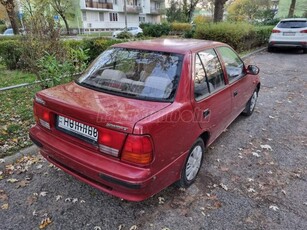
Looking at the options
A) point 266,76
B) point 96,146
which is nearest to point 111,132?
→ point 96,146

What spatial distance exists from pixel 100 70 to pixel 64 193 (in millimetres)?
1473

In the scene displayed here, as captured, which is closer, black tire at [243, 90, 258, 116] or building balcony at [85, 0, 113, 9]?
black tire at [243, 90, 258, 116]

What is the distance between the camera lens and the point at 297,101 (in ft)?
20.4

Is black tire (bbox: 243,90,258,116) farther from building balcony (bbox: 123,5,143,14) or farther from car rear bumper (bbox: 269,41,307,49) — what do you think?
building balcony (bbox: 123,5,143,14)

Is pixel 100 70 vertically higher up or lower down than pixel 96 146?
higher up

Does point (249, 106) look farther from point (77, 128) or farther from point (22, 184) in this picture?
point (22, 184)

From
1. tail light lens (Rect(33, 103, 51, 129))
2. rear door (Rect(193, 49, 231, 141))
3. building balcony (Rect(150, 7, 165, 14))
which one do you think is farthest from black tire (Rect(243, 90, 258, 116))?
building balcony (Rect(150, 7, 165, 14))

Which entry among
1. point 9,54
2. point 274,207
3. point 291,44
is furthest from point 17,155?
point 291,44

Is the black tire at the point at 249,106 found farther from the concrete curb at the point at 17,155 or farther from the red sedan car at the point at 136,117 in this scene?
the concrete curb at the point at 17,155

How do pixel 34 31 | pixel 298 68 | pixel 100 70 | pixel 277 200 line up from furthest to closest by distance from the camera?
pixel 298 68 → pixel 34 31 → pixel 100 70 → pixel 277 200

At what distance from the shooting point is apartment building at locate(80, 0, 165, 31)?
39.8 metres

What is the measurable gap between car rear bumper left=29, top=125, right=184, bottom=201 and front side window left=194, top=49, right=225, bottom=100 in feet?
2.66

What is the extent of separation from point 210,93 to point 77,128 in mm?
1566

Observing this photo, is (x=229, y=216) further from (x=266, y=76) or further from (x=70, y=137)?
(x=266, y=76)
